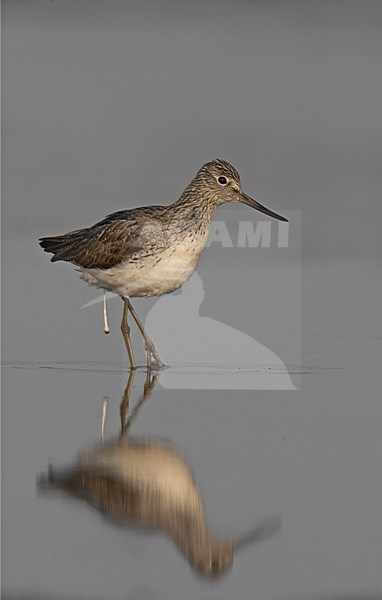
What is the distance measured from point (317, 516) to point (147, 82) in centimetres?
1015

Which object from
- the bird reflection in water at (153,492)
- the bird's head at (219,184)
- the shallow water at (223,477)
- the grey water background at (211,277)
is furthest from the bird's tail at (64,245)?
the bird reflection in water at (153,492)

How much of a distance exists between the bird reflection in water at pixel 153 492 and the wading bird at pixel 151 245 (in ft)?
7.24

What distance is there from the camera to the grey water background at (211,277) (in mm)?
4996

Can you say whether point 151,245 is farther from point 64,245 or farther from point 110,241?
point 64,245

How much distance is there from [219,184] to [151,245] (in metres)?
0.81

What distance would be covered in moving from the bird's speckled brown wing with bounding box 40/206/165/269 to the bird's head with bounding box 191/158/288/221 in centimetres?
31

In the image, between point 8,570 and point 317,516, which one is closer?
point 8,570

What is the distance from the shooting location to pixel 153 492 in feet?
18.3

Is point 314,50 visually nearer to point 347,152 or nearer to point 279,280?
point 347,152

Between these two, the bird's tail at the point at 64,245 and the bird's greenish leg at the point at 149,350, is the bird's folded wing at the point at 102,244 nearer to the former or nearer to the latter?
the bird's tail at the point at 64,245

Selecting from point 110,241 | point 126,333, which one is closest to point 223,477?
point 126,333

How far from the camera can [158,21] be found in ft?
54.0

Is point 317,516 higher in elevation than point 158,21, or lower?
lower

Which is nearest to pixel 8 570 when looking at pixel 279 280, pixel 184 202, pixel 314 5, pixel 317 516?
pixel 317 516
